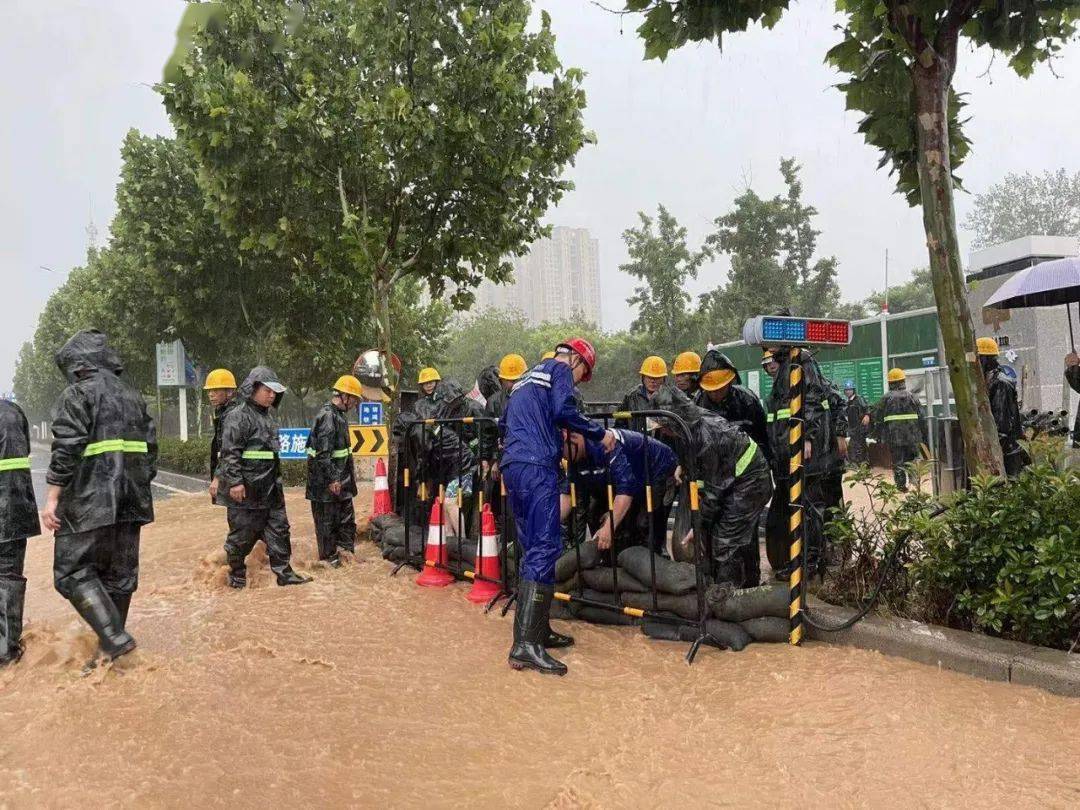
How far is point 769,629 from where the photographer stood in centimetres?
427

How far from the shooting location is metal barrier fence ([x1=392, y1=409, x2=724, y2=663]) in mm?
4332

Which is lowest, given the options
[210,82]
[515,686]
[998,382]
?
[515,686]

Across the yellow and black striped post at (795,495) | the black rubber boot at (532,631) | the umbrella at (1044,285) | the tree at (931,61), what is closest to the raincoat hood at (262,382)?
the black rubber boot at (532,631)

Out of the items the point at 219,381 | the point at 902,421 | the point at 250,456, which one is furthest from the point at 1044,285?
the point at 219,381

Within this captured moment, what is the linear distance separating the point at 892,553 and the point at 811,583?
83cm

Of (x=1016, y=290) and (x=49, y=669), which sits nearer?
(x=49, y=669)

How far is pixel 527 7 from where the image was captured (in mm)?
10211

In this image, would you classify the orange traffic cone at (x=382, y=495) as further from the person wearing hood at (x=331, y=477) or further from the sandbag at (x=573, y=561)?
the sandbag at (x=573, y=561)

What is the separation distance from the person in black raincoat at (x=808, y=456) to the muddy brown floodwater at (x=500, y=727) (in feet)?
4.54

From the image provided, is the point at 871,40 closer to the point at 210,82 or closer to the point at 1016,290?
the point at 1016,290

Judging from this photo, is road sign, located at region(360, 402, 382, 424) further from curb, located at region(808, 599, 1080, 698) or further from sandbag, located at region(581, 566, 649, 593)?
curb, located at region(808, 599, 1080, 698)

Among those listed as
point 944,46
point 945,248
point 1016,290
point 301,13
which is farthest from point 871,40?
point 301,13

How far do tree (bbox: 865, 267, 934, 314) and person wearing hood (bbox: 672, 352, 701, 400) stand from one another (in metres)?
42.9

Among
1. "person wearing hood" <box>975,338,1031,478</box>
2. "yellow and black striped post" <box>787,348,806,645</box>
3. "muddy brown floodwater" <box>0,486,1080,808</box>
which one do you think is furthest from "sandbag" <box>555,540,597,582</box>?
"person wearing hood" <box>975,338,1031,478</box>
